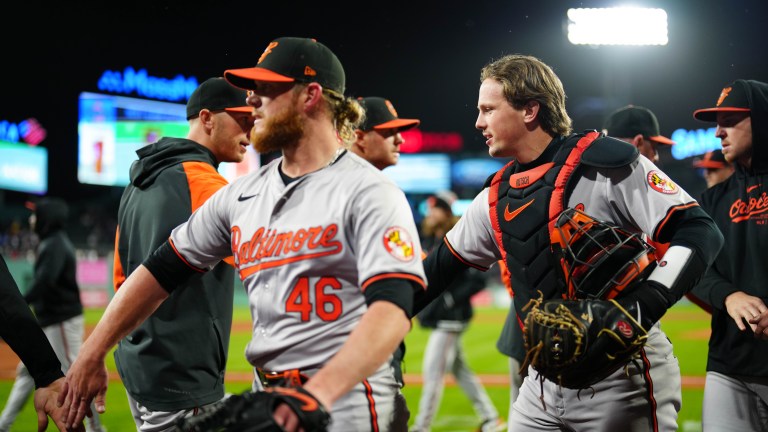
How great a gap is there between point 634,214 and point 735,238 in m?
1.40

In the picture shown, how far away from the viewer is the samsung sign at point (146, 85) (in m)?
32.5

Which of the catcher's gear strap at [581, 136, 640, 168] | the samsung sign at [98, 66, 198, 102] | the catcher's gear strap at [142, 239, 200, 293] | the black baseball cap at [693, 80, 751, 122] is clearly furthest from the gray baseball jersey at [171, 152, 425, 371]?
the samsung sign at [98, 66, 198, 102]

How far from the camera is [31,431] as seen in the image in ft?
22.5

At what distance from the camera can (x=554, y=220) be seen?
2.74 m

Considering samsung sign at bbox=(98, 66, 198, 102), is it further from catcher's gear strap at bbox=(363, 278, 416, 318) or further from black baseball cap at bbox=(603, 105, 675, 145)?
catcher's gear strap at bbox=(363, 278, 416, 318)

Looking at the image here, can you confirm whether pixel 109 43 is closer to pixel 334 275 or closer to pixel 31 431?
pixel 31 431

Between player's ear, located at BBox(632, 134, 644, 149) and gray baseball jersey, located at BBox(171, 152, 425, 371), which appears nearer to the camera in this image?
gray baseball jersey, located at BBox(171, 152, 425, 371)

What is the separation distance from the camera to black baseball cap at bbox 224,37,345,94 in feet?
7.75

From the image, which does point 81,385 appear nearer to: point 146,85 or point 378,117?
point 378,117

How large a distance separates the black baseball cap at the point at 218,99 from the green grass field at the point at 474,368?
4.32 meters

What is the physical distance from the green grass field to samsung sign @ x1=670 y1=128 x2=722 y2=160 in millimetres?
19122

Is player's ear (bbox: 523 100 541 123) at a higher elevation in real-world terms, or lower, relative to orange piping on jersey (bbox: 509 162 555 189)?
higher

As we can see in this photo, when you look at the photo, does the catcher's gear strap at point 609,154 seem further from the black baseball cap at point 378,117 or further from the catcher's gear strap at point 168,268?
the black baseball cap at point 378,117

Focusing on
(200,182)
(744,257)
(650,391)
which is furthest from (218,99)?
(744,257)
